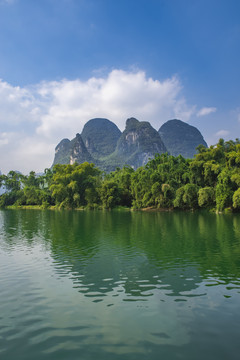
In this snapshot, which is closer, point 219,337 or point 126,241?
point 219,337

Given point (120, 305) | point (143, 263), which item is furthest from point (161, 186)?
point (120, 305)

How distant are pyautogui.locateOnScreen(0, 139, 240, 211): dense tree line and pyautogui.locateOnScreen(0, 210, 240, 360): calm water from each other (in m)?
29.0

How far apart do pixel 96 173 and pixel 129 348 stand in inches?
2688

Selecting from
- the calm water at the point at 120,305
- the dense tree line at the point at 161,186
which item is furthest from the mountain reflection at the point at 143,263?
the dense tree line at the point at 161,186

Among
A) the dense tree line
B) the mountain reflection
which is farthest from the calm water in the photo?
the dense tree line

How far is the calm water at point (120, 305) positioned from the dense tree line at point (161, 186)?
29.0m

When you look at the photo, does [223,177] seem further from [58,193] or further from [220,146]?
[58,193]

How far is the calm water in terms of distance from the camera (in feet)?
15.4

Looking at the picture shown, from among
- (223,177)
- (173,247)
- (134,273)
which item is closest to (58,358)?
(134,273)

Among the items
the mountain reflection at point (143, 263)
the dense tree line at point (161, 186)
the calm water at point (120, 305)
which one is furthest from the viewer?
the dense tree line at point (161, 186)

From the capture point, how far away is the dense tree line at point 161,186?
41141 mm

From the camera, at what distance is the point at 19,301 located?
6.98 metres

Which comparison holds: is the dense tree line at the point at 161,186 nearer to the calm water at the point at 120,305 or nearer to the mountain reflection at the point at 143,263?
the mountain reflection at the point at 143,263

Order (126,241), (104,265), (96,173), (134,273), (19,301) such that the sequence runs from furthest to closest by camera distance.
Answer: (96,173)
(126,241)
(104,265)
(134,273)
(19,301)
